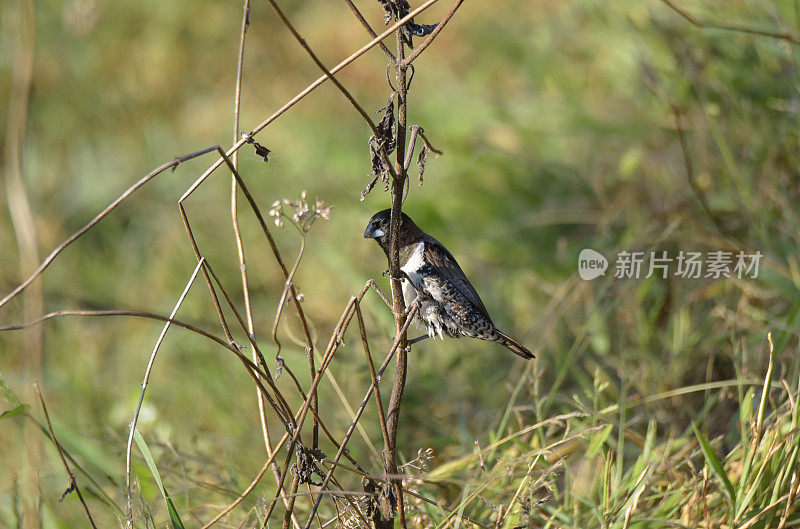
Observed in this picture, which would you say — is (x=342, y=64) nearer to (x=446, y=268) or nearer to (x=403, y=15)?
(x=403, y=15)

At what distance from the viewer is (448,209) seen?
4.45 m

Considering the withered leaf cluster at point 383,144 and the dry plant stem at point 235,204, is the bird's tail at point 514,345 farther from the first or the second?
the withered leaf cluster at point 383,144

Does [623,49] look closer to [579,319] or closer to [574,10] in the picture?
[574,10]

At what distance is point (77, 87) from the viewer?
6277mm

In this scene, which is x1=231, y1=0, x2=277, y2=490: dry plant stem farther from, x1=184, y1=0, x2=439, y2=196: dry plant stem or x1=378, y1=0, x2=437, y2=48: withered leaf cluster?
x1=378, y1=0, x2=437, y2=48: withered leaf cluster

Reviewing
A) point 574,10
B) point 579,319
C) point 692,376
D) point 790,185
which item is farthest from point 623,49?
point 692,376

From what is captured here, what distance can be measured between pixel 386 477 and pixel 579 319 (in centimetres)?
209

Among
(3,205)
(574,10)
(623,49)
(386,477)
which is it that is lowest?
(386,477)

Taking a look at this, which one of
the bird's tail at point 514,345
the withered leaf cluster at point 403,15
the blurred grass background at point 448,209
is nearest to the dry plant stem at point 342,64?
the withered leaf cluster at point 403,15
